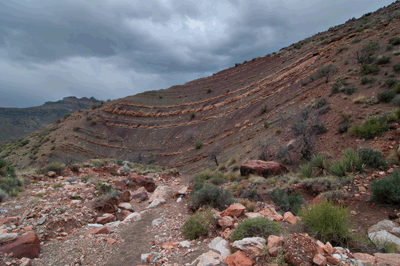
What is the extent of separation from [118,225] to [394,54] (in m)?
21.6

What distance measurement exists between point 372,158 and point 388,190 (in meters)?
2.48

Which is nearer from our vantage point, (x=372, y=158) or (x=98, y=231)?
(x=98, y=231)

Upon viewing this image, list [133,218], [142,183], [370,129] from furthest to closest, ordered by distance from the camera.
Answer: [142,183]
[370,129]
[133,218]

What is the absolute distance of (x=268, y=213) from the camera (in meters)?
5.30

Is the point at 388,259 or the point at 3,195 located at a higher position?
the point at 3,195

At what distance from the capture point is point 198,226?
4.75 meters

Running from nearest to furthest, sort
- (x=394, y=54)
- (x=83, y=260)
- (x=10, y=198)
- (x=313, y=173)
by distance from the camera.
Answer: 1. (x=83, y=260)
2. (x=10, y=198)
3. (x=313, y=173)
4. (x=394, y=54)

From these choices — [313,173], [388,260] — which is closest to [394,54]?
[313,173]

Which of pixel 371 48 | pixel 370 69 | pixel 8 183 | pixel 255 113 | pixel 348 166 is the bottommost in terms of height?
pixel 348 166

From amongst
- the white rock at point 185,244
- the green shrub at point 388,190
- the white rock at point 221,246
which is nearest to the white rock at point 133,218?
the white rock at point 185,244

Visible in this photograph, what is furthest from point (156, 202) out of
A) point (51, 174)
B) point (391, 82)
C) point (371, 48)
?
point (371, 48)

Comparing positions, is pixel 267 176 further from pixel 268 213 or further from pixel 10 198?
pixel 10 198

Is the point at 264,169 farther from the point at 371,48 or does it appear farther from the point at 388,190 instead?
the point at 371,48

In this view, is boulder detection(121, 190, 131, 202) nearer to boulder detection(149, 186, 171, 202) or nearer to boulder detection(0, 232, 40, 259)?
boulder detection(149, 186, 171, 202)
